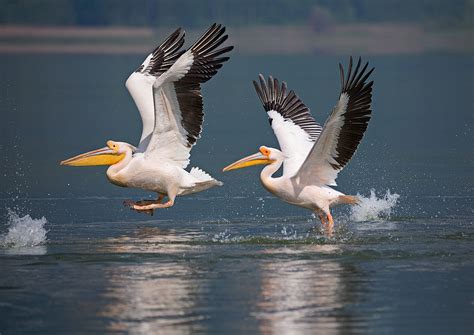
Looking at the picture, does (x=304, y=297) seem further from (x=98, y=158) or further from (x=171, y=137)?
(x=98, y=158)

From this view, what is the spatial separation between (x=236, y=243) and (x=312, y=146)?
1479 millimetres

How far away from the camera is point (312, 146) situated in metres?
11.4

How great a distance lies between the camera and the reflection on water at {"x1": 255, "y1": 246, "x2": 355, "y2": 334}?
24.5 feet

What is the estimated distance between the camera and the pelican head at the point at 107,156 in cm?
1184

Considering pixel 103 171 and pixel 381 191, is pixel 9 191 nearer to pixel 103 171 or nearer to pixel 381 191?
pixel 103 171

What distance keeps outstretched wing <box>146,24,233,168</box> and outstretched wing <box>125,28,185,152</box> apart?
44 centimetres

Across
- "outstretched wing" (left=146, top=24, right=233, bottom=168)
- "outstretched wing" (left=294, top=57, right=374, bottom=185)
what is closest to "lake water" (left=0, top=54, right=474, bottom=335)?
"outstretched wing" (left=294, top=57, right=374, bottom=185)

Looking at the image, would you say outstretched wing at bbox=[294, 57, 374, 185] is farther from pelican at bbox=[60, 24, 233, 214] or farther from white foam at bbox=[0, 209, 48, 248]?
white foam at bbox=[0, 209, 48, 248]

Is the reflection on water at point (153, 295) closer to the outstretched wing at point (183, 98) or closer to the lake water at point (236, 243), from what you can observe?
the lake water at point (236, 243)

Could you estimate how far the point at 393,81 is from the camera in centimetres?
2658

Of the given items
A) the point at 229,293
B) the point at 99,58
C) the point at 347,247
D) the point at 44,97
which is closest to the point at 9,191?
the point at 347,247

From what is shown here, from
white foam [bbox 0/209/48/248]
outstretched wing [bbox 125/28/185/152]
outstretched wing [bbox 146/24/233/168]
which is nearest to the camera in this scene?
white foam [bbox 0/209/48/248]

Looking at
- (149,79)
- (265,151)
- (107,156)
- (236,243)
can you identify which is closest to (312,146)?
(265,151)

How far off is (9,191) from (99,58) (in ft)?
71.1
